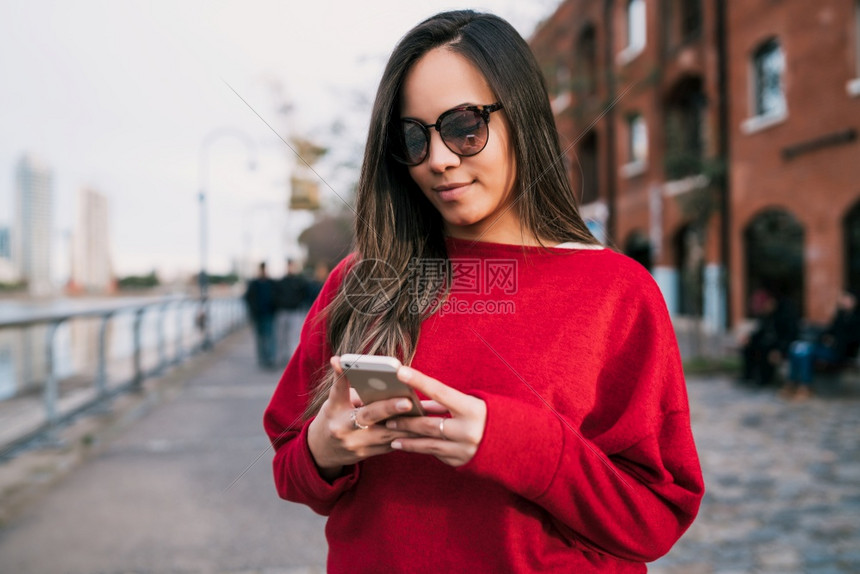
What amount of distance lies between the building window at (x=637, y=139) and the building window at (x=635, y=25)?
199cm

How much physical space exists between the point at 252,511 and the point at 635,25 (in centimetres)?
1809

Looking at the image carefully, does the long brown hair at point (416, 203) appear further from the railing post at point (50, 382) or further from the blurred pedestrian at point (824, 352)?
the blurred pedestrian at point (824, 352)

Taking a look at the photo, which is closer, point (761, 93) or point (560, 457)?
point (560, 457)

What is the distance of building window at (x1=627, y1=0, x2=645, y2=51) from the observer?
706 inches

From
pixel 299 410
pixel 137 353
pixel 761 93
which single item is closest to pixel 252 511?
pixel 299 410

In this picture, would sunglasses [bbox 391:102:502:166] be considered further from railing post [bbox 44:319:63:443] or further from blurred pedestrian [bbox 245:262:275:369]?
blurred pedestrian [bbox 245:262:275:369]

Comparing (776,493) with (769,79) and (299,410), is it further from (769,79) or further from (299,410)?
(769,79)

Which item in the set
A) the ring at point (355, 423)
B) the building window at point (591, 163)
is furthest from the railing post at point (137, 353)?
the building window at point (591, 163)

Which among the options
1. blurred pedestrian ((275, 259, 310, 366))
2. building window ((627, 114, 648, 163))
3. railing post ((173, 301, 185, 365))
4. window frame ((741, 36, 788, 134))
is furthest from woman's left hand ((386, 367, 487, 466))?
building window ((627, 114, 648, 163))

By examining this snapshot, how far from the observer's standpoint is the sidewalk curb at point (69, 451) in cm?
424

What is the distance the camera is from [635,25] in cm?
1831

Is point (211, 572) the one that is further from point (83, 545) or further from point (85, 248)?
point (85, 248)

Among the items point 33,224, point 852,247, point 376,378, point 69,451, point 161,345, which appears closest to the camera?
point 376,378

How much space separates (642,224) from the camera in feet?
61.7
